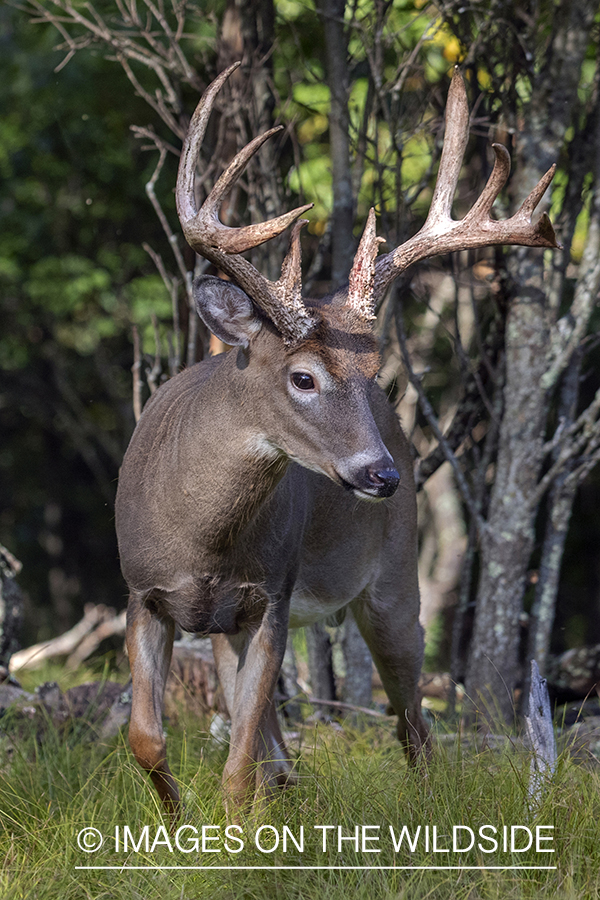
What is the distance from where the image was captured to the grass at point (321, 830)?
10.3ft

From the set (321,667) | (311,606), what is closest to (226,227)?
(311,606)

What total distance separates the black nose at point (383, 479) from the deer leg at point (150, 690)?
1.18 meters

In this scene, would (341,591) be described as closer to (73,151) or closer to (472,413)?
(472,413)

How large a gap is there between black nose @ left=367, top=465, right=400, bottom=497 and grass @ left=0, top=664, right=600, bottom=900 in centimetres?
103

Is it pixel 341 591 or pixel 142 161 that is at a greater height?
pixel 142 161

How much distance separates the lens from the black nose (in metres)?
3.42

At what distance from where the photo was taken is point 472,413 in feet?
21.7

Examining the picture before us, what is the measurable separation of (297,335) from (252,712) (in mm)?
1478

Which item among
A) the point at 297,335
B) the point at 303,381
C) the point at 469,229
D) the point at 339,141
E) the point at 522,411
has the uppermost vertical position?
the point at 339,141

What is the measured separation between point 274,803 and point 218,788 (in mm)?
429

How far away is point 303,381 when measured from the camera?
144 inches

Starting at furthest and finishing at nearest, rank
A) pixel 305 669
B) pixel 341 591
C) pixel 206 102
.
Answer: pixel 305 669 < pixel 341 591 < pixel 206 102

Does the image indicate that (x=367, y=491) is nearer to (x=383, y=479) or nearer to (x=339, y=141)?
(x=383, y=479)

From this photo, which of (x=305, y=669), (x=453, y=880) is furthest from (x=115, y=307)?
(x=453, y=880)
